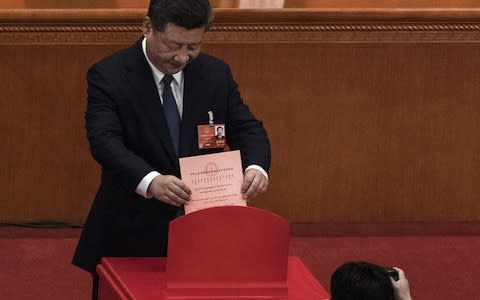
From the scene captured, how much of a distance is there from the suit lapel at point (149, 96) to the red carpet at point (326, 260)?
1.49 m

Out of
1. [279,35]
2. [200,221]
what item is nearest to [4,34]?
[279,35]

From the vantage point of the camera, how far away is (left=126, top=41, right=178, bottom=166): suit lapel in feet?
10.2

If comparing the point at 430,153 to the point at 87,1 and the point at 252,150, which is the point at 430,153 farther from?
the point at 252,150

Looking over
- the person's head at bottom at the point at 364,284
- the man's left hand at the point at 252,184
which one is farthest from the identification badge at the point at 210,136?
the person's head at bottom at the point at 364,284

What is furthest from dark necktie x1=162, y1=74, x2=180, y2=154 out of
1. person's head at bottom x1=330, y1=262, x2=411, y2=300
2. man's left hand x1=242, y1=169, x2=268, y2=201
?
person's head at bottom x1=330, y1=262, x2=411, y2=300

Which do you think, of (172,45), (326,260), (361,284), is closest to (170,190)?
(172,45)

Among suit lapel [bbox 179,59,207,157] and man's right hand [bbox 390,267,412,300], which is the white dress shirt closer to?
suit lapel [bbox 179,59,207,157]

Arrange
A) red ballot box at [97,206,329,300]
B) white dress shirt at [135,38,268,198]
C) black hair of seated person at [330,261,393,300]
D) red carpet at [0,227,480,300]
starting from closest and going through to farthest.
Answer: black hair of seated person at [330,261,393,300]
red ballot box at [97,206,329,300]
white dress shirt at [135,38,268,198]
red carpet at [0,227,480,300]

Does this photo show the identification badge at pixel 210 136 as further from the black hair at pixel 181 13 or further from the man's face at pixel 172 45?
the black hair at pixel 181 13

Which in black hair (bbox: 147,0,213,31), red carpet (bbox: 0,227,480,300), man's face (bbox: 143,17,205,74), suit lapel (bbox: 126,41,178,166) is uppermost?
black hair (bbox: 147,0,213,31)

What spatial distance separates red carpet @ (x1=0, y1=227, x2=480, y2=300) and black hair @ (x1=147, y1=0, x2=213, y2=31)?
172cm

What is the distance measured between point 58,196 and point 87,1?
0.79 m

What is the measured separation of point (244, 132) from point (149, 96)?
27cm

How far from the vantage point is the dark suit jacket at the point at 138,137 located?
304cm
